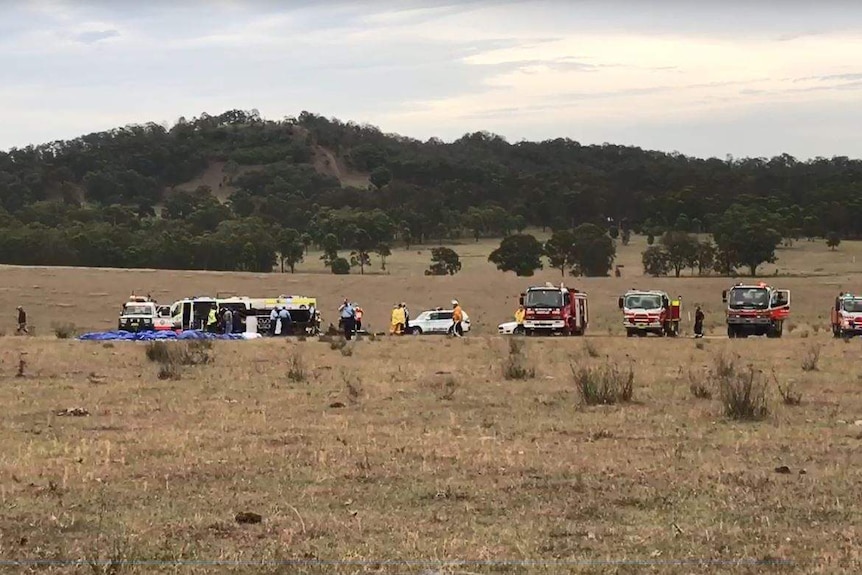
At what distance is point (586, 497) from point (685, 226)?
4663 inches

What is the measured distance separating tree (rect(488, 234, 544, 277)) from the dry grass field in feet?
229

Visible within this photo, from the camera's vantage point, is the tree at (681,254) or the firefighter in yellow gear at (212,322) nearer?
the firefighter in yellow gear at (212,322)

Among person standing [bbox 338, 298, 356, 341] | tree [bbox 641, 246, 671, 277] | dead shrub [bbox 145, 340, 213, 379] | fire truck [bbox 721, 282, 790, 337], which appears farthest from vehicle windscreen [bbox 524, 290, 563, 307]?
tree [bbox 641, 246, 671, 277]

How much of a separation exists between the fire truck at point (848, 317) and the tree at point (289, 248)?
6051 cm

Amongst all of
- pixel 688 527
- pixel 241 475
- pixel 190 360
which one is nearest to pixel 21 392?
pixel 190 360

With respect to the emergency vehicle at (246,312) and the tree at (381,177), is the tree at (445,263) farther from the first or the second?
the tree at (381,177)

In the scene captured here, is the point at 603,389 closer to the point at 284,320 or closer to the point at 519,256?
the point at 284,320

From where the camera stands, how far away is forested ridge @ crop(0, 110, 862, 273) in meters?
96.1

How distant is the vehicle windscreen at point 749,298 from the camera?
151 ft

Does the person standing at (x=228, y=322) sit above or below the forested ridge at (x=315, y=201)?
below

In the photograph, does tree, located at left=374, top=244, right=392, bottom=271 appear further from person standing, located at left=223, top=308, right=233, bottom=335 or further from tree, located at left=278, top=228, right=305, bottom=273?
person standing, located at left=223, top=308, right=233, bottom=335

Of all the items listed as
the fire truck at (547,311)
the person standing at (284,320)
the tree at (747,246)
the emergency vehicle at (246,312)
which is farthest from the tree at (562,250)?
the person standing at (284,320)

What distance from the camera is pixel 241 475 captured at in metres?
10.7

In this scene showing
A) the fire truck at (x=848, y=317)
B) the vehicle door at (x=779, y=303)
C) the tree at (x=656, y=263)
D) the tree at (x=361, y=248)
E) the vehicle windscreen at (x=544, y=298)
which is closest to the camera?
the fire truck at (x=848, y=317)
